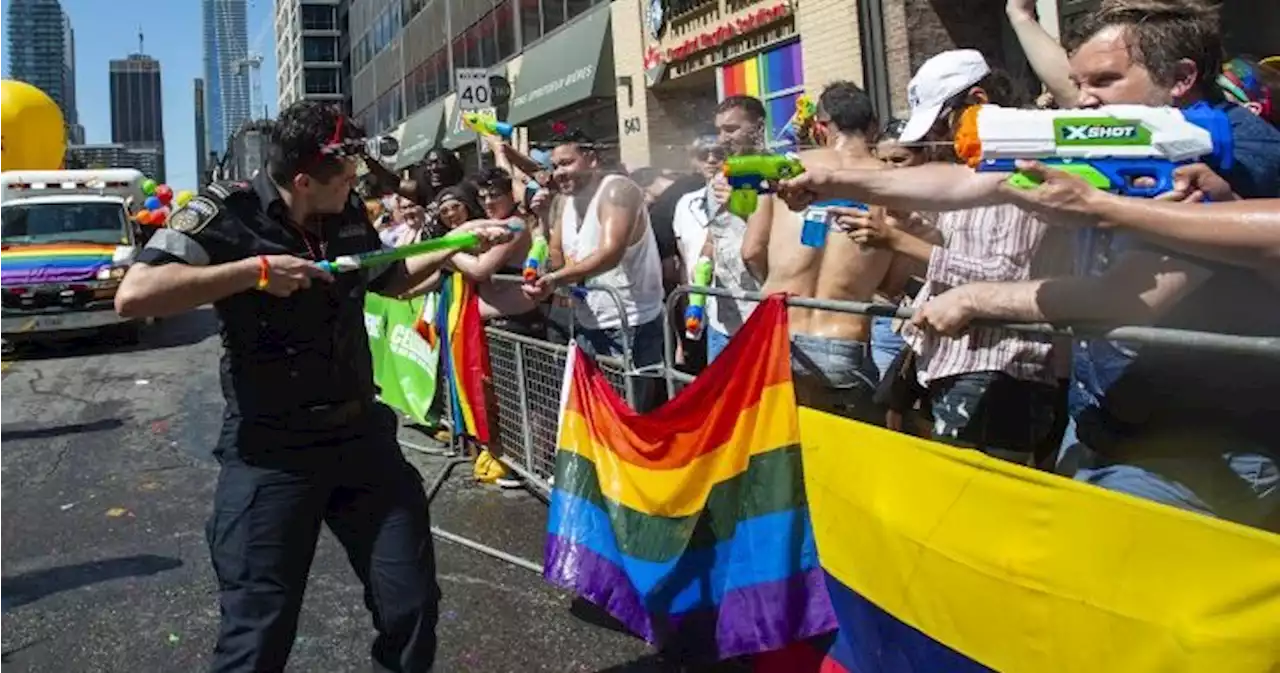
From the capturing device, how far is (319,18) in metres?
85.7

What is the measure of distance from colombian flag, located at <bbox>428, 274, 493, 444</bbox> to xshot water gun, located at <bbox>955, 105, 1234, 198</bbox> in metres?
4.62

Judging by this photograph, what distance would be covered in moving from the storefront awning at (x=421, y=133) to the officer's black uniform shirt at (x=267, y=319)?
28.2 metres

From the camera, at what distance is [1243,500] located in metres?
2.20

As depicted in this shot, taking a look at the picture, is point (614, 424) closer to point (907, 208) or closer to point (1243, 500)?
point (907, 208)

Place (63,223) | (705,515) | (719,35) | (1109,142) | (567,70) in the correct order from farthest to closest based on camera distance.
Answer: (567,70)
(63,223)
(719,35)
(705,515)
(1109,142)

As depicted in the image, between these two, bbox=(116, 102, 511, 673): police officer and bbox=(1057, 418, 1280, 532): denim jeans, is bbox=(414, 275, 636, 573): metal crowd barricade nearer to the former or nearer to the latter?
bbox=(116, 102, 511, 673): police officer

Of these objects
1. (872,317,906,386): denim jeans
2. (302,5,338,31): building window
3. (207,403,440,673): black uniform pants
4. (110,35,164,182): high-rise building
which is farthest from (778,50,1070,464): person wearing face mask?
(110,35,164,182): high-rise building

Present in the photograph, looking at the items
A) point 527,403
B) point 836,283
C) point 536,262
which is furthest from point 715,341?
point 527,403

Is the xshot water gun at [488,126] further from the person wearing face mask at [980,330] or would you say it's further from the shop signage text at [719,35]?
the shop signage text at [719,35]

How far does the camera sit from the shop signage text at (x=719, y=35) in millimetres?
12766

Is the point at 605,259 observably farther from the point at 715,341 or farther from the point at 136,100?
the point at 136,100

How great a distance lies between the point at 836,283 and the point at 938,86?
35.3 inches

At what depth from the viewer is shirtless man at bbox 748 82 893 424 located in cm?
380

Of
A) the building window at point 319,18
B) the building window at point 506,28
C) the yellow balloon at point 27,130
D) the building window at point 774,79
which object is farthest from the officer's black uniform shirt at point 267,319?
the building window at point 319,18
